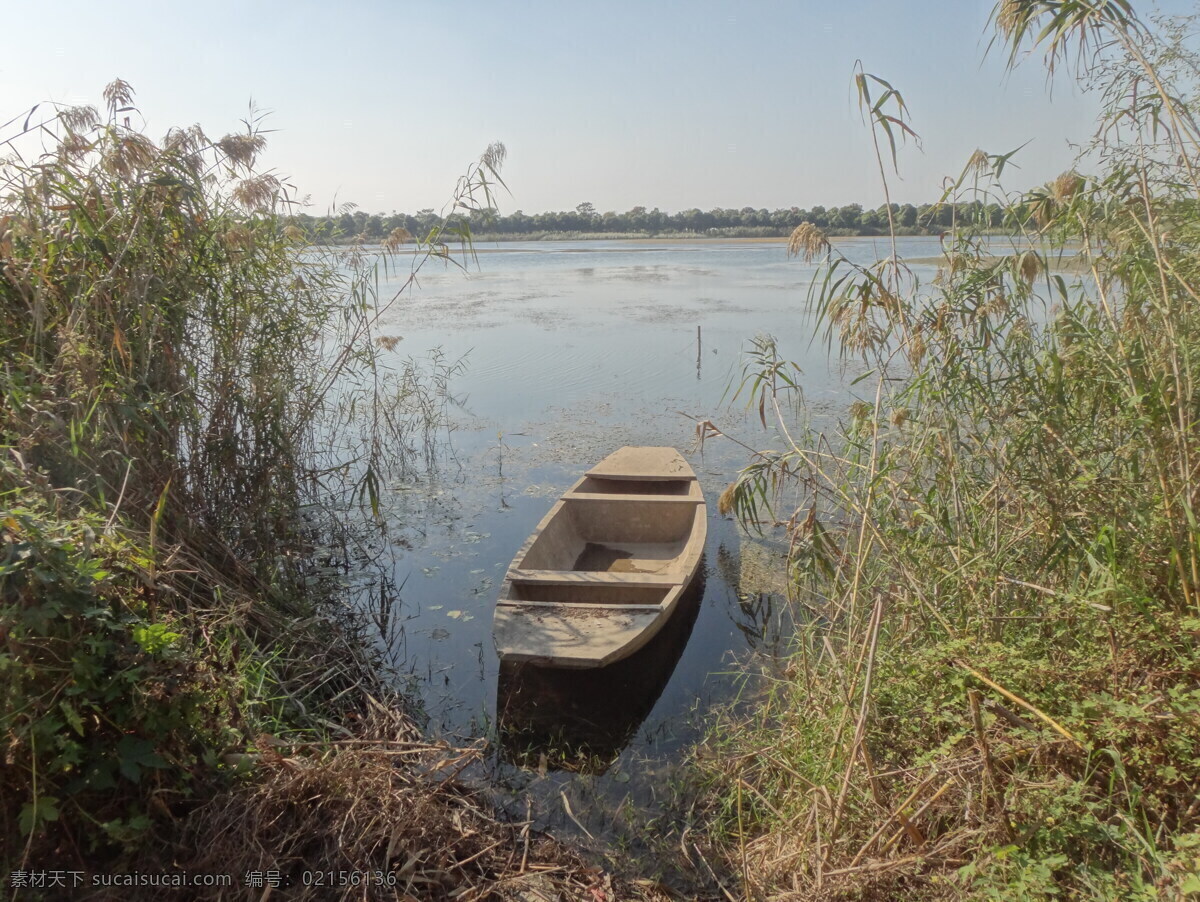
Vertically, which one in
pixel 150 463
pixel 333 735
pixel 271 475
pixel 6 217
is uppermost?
pixel 6 217

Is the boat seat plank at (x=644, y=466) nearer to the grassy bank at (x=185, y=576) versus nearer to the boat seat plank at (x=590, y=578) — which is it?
the boat seat plank at (x=590, y=578)

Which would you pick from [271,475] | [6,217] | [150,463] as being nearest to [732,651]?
[271,475]

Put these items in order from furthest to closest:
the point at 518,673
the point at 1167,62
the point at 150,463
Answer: the point at 518,673 → the point at 150,463 → the point at 1167,62

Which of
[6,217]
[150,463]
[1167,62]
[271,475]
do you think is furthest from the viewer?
[271,475]

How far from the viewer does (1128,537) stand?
2.54 m

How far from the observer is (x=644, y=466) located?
659 centimetres

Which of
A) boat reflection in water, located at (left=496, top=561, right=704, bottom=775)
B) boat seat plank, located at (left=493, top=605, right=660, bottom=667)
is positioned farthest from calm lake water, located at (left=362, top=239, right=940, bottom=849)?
boat seat plank, located at (left=493, top=605, right=660, bottom=667)

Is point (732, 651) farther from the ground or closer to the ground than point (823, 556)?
closer to the ground

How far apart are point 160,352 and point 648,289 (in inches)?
705

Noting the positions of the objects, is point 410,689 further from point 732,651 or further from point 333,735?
point 732,651

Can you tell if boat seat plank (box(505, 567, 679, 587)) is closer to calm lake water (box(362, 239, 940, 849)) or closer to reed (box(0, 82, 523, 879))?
calm lake water (box(362, 239, 940, 849))

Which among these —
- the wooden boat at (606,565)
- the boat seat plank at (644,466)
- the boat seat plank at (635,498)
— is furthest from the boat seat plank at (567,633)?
the boat seat plank at (644,466)

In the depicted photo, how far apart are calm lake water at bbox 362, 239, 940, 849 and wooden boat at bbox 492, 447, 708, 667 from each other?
362mm

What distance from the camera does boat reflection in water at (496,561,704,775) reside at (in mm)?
3592
